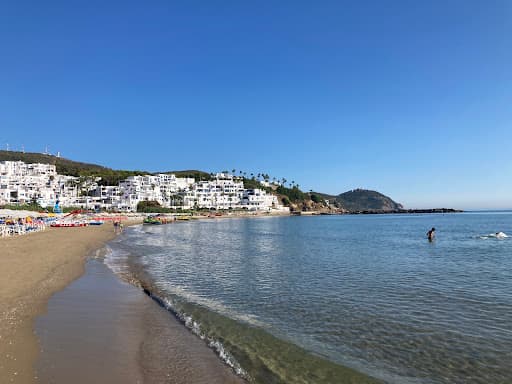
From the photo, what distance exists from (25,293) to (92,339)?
6316 millimetres

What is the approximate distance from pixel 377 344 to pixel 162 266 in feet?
56.1

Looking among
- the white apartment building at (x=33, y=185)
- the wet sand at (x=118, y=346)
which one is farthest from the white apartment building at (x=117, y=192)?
the wet sand at (x=118, y=346)

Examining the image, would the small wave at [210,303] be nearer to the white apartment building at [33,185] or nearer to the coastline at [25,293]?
the coastline at [25,293]

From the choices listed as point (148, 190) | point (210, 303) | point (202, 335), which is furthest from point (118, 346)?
point (148, 190)

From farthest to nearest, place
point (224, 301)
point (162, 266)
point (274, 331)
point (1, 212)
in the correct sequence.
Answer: point (1, 212) → point (162, 266) → point (224, 301) → point (274, 331)

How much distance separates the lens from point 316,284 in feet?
57.5

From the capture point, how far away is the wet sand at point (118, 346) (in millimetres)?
7215

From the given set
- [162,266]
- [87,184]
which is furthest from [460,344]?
[87,184]

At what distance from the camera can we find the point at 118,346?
28.9 ft

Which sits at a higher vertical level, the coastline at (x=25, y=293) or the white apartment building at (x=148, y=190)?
the white apartment building at (x=148, y=190)

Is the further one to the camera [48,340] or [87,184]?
[87,184]

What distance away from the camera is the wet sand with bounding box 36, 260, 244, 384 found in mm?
7215

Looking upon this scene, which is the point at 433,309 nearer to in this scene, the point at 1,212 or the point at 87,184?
the point at 1,212

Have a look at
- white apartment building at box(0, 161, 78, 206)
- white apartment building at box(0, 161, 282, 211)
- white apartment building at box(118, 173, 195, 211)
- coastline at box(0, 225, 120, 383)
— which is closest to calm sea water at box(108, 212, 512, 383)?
coastline at box(0, 225, 120, 383)
